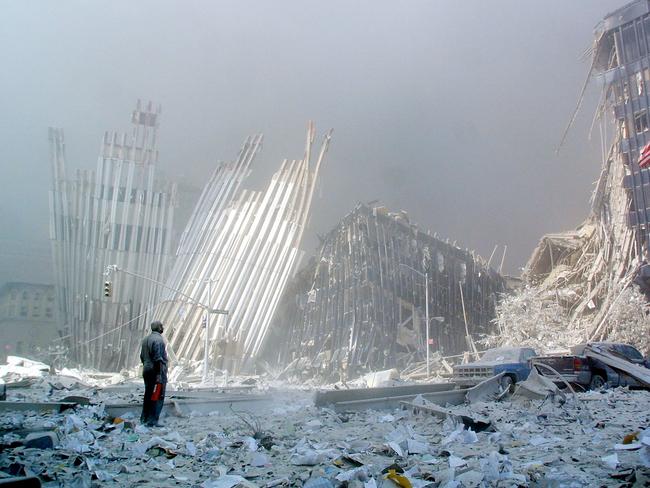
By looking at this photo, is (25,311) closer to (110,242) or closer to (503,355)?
(110,242)

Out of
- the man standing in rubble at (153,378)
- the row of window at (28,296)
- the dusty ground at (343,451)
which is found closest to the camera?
the dusty ground at (343,451)

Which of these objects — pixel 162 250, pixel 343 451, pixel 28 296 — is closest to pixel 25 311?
pixel 28 296

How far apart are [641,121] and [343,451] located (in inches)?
1366

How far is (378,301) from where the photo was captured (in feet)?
118

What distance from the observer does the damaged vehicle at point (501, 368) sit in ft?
48.7

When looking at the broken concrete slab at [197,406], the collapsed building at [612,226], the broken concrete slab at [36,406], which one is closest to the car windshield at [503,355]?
the broken concrete slab at [197,406]

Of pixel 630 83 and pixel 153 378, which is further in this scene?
pixel 630 83

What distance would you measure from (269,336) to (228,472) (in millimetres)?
34188

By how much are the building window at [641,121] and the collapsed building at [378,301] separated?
14756 mm

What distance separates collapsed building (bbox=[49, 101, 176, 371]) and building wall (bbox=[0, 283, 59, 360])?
11.3m

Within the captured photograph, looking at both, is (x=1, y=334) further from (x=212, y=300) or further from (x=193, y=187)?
(x=212, y=300)

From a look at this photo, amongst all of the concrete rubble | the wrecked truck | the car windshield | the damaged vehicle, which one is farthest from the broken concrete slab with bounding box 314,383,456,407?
the wrecked truck

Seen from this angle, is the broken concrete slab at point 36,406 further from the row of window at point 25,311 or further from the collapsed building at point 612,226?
the row of window at point 25,311

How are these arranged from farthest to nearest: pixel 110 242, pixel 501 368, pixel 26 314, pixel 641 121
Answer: pixel 26 314
pixel 110 242
pixel 641 121
pixel 501 368
